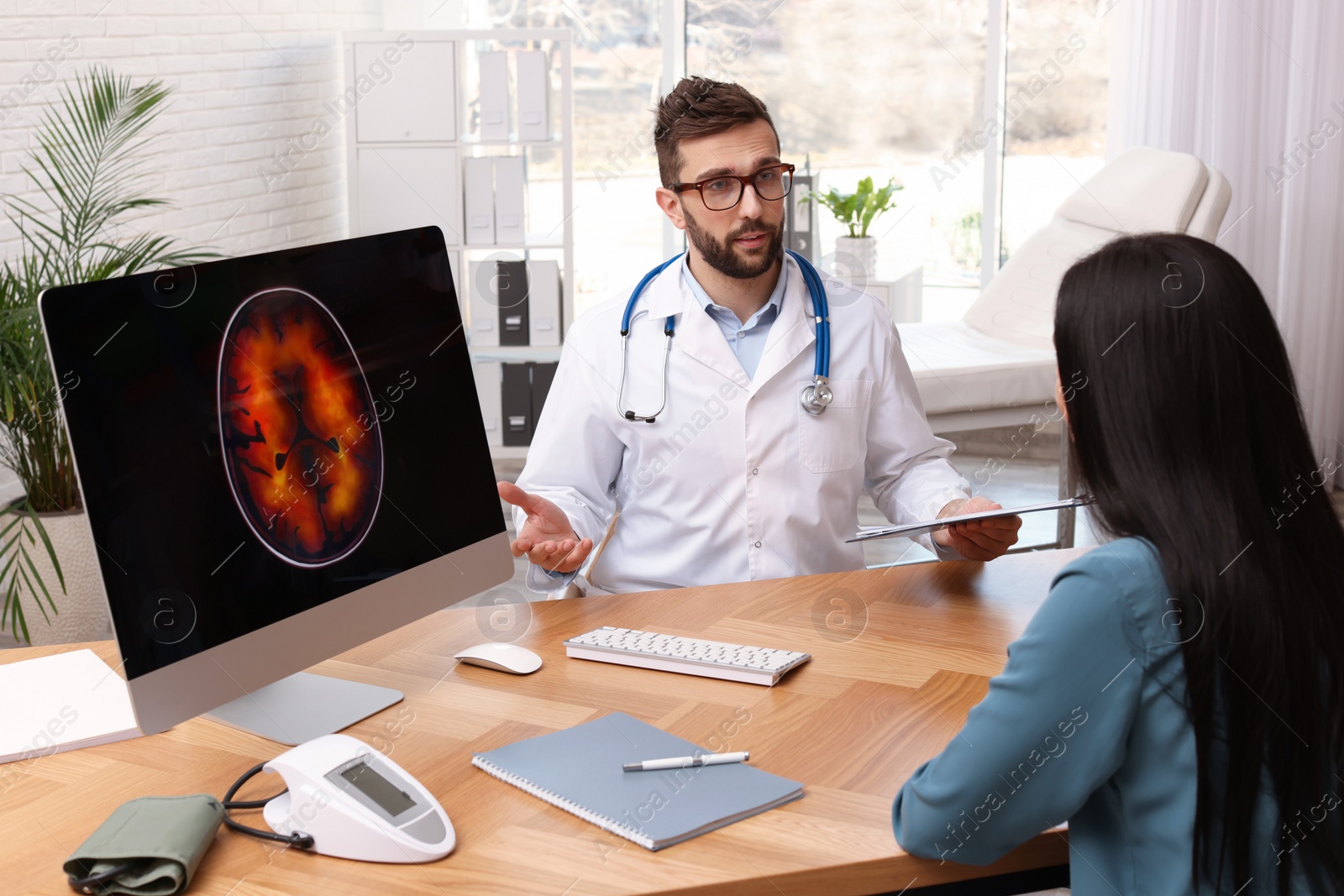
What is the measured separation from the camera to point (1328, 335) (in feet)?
14.0

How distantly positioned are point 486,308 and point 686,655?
3.48 metres

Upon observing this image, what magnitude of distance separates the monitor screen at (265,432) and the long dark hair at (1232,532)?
73cm

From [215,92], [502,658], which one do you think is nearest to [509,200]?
[215,92]

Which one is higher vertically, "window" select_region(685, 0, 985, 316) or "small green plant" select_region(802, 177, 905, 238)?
"window" select_region(685, 0, 985, 316)

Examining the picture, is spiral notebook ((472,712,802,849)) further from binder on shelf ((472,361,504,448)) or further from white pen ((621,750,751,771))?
binder on shelf ((472,361,504,448))

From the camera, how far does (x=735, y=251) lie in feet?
6.36

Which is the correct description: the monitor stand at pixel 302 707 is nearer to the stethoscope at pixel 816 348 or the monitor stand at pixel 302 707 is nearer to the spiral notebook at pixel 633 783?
the spiral notebook at pixel 633 783

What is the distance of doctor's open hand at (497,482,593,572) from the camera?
1.59 m

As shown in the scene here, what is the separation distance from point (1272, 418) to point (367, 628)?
0.88 meters

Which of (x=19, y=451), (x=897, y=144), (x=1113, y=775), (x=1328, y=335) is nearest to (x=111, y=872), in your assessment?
(x=1113, y=775)

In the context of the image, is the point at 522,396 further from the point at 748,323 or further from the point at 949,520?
the point at 949,520

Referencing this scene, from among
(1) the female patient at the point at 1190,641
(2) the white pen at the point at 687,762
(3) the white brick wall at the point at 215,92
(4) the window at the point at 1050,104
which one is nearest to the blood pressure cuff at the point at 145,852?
(2) the white pen at the point at 687,762

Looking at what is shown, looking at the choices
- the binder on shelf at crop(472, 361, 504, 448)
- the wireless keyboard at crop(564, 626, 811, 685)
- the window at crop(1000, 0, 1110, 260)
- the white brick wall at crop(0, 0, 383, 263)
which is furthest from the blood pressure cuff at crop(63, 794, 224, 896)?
the window at crop(1000, 0, 1110, 260)

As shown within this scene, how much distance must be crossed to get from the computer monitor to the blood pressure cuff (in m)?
0.09
